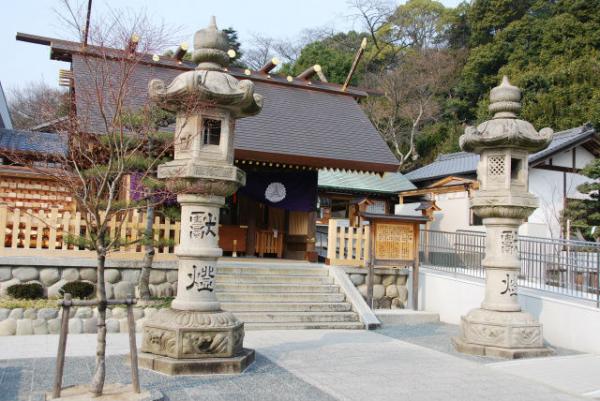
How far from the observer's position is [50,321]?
8.91 meters

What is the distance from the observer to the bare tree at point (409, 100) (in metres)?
33.7

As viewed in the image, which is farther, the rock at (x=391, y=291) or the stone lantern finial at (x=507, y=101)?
the rock at (x=391, y=291)

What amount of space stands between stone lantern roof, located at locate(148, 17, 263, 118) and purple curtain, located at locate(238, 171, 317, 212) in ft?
22.1

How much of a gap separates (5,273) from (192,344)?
5.26 metres

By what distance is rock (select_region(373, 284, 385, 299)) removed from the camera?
12.8m

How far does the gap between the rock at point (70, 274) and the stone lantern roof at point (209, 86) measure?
15.4 ft

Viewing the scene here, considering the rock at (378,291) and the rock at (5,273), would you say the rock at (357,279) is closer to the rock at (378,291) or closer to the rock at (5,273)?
the rock at (378,291)

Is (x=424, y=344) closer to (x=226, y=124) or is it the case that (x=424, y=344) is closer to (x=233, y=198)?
(x=226, y=124)

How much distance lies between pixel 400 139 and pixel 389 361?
2847cm

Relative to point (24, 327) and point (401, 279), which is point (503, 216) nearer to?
point (401, 279)

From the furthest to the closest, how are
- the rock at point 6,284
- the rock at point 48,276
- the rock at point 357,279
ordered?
the rock at point 357,279 < the rock at point 48,276 < the rock at point 6,284

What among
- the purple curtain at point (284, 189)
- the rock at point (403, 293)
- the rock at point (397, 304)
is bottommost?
the rock at point (397, 304)

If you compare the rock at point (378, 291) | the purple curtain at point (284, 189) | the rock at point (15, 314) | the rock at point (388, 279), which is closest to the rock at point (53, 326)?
the rock at point (15, 314)

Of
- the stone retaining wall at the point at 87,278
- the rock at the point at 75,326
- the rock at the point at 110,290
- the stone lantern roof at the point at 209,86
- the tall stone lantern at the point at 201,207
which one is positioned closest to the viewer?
the tall stone lantern at the point at 201,207
